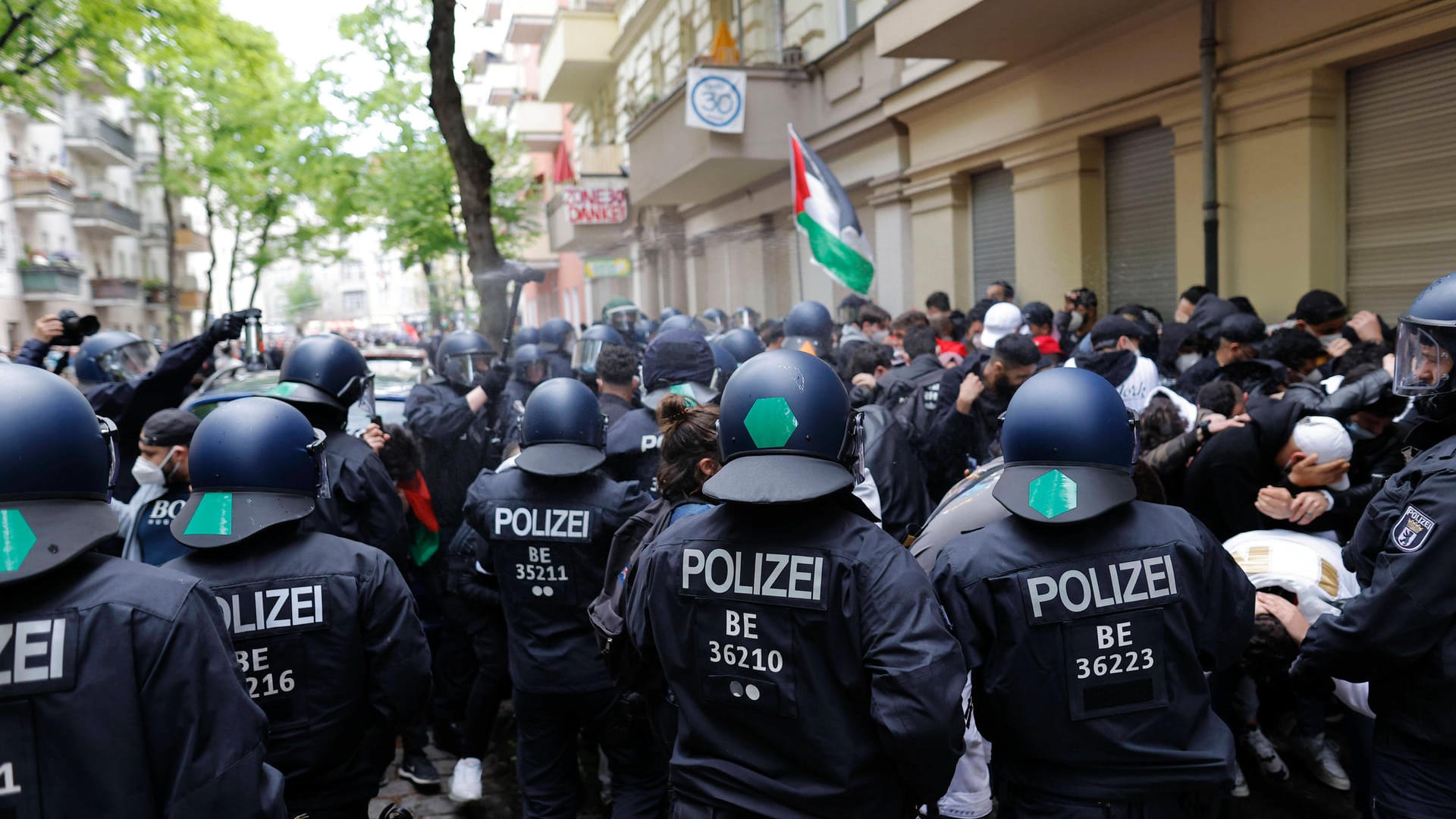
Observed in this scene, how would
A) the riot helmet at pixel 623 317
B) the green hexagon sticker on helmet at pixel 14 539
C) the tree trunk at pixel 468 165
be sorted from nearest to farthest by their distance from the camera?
1. the green hexagon sticker on helmet at pixel 14 539
2. the riot helmet at pixel 623 317
3. the tree trunk at pixel 468 165

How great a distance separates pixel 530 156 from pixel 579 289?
8.40m

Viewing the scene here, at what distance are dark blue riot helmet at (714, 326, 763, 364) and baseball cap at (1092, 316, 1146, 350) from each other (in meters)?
2.04

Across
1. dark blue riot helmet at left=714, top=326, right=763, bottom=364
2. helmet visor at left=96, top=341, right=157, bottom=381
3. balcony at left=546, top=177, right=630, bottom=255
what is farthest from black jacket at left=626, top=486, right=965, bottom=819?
balcony at left=546, top=177, right=630, bottom=255

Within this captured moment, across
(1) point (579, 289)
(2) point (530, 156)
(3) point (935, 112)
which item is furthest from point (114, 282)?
(3) point (935, 112)

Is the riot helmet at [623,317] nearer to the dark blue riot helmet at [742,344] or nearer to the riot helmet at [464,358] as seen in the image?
the riot helmet at [464,358]

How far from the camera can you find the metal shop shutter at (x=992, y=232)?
11.0 metres

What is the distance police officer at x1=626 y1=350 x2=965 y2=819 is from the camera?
224 centimetres

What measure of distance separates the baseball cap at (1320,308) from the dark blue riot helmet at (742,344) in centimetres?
331

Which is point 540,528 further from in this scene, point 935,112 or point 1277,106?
point 935,112

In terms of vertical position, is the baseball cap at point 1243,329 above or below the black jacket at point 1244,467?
above

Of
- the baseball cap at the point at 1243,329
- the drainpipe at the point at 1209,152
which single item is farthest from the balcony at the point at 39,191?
the baseball cap at the point at 1243,329

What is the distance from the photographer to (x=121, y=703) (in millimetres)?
1779

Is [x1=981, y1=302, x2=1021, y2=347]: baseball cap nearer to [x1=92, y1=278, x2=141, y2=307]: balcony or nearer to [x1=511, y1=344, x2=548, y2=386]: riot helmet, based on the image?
[x1=511, y1=344, x2=548, y2=386]: riot helmet

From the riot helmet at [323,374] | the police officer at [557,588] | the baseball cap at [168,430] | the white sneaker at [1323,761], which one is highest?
the riot helmet at [323,374]
